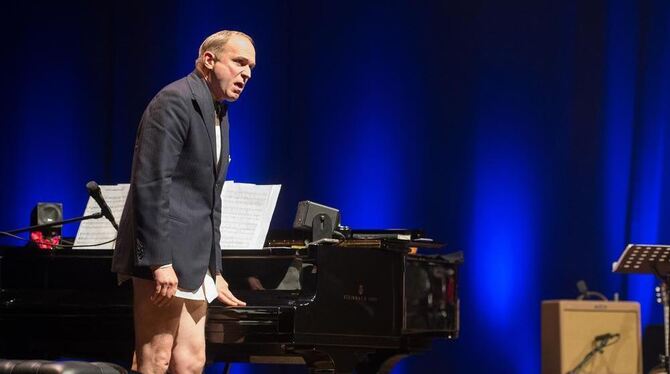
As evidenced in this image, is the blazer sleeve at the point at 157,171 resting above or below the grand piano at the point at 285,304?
above

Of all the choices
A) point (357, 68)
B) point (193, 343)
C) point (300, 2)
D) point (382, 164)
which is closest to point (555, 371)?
point (382, 164)

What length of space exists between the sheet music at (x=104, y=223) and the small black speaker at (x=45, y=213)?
0.96ft

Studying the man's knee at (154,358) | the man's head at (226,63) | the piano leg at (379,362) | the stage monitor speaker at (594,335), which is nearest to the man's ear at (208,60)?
the man's head at (226,63)

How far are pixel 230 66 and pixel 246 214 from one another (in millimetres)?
1067

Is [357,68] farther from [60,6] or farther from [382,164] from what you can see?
[60,6]

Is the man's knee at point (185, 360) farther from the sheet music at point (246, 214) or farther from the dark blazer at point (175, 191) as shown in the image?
the sheet music at point (246, 214)

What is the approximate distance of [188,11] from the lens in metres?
6.34

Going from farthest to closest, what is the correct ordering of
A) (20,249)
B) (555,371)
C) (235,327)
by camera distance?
(555,371) < (20,249) < (235,327)

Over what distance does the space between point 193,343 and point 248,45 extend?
0.93m

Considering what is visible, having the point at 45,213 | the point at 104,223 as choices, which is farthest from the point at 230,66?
the point at 45,213

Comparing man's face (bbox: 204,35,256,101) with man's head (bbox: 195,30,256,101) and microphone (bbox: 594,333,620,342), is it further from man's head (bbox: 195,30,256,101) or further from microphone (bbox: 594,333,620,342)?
microphone (bbox: 594,333,620,342)

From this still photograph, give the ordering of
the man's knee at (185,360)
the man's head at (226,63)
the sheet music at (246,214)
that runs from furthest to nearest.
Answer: the sheet music at (246,214)
the man's head at (226,63)
the man's knee at (185,360)

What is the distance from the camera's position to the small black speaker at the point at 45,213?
4.54 metres

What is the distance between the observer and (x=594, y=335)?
5.97 metres
